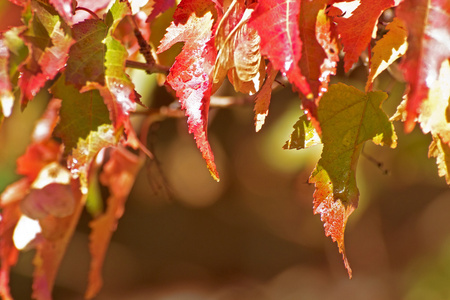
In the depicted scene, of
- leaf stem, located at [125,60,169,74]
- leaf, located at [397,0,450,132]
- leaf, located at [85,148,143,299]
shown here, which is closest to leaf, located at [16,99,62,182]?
leaf, located at [85,148,143,299]

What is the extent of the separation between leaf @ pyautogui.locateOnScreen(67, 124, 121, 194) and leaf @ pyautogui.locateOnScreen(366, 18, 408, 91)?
0.25m

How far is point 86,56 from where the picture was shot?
1.65 feet

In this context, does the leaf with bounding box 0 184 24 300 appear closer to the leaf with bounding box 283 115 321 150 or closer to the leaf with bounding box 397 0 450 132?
the leaf with bounding box 283 115 321 150

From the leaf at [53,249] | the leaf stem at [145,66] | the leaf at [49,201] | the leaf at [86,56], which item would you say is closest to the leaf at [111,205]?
the leaf at [53,249]

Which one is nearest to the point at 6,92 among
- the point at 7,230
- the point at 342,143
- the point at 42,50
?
the point at 42,50

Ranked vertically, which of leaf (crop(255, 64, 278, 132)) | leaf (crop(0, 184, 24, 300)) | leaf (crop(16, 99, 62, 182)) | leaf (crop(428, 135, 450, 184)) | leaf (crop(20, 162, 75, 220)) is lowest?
leaf (crop(0, 184, 24, 300))

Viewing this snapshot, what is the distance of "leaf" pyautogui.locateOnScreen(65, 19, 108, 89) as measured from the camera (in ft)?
1.61

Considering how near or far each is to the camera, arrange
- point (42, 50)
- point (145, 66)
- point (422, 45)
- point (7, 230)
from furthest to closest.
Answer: point (7, 230) < point (145, 66) < point (42, 50) < point (422, 45)

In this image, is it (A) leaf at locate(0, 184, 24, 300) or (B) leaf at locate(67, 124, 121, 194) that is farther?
(A) leaf at locate(0, 184, 24, 300)

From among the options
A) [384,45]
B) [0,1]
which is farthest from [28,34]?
[0,1]

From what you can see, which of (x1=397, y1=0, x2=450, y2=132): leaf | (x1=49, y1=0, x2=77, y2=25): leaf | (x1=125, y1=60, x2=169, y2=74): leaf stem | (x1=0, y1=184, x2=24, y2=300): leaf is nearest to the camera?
(x1=397, y1=0, x2=450, y2=132): leaf

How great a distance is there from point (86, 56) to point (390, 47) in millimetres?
269

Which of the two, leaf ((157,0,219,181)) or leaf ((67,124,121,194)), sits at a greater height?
leaf ((157,0,219,181))

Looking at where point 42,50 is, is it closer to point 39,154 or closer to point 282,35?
point 282,35
